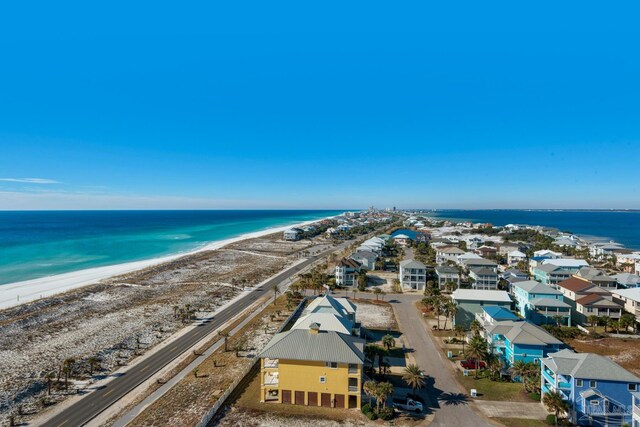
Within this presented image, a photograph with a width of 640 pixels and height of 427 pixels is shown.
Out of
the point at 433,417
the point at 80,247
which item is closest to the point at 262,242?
the point at 80,247

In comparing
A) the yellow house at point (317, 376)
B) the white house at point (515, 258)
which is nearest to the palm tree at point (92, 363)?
the yellow house at point (317, 376)

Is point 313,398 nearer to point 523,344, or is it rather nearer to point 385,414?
point 385,414

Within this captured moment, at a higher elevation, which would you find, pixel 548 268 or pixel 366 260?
pixel 548 268

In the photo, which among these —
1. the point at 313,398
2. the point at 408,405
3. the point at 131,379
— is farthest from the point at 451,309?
the point at 131,379

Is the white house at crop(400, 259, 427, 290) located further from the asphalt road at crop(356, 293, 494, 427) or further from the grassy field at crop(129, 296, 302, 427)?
the grassy field at crop(129, 296, 302, 427)

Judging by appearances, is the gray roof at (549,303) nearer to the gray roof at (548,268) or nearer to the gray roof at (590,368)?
the gray roof at (548,268)

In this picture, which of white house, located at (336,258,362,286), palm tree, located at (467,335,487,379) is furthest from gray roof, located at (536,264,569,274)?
palm tree, located at (467,335,487,379)
